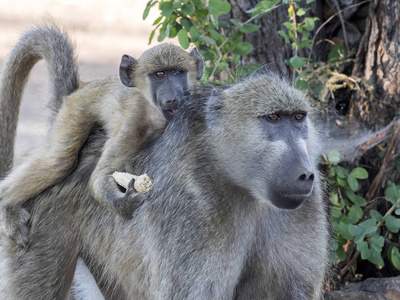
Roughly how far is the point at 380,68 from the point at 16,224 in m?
2.33

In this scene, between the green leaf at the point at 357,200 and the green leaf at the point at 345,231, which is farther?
the green leaf at the point at 357,200

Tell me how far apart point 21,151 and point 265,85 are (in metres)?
3.97

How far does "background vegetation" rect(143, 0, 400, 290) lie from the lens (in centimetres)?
349

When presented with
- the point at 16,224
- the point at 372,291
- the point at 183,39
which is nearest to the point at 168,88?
the point at 183,39

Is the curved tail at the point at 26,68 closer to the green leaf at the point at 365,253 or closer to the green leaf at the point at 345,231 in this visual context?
the green leaf at the point at 345,231

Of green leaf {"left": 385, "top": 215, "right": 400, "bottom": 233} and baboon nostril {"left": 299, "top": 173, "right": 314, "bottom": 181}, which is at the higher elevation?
baboon nostril {"left": 299, "top": 173, "right": 314, "bottom": 181}

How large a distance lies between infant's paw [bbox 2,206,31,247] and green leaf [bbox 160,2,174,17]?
4.29 ft

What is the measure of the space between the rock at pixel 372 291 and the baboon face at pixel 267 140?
117 centimetres

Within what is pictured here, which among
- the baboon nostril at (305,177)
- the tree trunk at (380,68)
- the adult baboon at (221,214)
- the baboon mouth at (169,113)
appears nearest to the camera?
the baboon nostril at (305,177)

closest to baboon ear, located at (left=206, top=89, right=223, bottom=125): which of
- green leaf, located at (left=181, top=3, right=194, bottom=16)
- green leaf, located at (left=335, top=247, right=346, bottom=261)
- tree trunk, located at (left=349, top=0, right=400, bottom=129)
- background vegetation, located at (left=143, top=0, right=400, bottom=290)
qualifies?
background vegetation, located at (left=143, top=0, right=400, bottom=290)

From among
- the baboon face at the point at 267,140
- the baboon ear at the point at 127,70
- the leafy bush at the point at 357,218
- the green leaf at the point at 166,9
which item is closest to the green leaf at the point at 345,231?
the leafy bush at the point at 357,218

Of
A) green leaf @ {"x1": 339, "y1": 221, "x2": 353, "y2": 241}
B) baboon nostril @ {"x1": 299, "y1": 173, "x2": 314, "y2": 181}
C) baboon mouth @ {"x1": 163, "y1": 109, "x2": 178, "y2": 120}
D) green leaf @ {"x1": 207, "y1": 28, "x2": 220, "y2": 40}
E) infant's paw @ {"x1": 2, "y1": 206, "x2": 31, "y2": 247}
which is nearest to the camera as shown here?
baboon nostril @ {"x1": 299, "y1": 173, "x2": 314, "y2": 181}

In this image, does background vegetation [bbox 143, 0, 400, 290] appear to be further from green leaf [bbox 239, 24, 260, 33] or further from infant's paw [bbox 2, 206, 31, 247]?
infant's paw [bbox 2, 206, 31, 247]

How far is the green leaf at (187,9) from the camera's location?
11.7 ft
